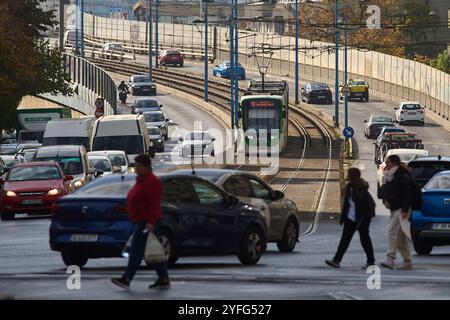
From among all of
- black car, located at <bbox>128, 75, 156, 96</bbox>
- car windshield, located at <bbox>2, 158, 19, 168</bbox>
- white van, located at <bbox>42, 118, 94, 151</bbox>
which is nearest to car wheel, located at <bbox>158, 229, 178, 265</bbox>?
car windshield, located at <bbox>2, 158, 19, 168</bbox>

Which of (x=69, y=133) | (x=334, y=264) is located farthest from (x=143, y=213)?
(x=69, y=133)

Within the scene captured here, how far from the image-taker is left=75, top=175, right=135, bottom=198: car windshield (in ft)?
66.7

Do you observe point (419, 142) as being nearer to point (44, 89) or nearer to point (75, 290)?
point (44, 89)

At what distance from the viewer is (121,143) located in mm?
55750

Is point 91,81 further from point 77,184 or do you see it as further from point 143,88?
point 77,184

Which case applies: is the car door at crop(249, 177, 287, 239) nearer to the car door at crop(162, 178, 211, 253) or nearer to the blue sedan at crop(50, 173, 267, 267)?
the blue sedan at crop(50, 173, 267, 267)

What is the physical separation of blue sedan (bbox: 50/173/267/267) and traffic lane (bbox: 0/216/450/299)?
0.28 meters

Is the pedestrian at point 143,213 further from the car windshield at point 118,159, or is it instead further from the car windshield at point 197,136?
the car windshield at point 197,136

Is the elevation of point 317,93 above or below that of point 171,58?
below

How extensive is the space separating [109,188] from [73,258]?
45.0 inches

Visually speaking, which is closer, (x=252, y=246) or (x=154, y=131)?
(x=252, y=246)

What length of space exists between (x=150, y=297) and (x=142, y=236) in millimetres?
1066
